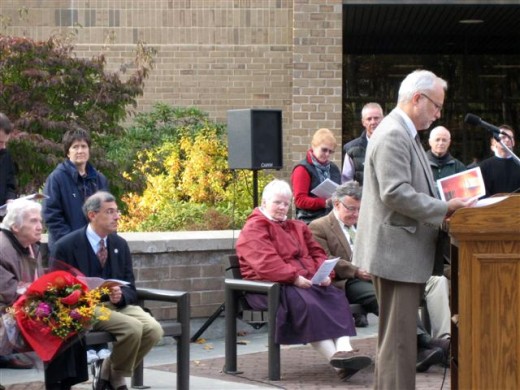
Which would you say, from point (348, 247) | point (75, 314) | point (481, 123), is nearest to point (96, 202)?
point (75, 314)

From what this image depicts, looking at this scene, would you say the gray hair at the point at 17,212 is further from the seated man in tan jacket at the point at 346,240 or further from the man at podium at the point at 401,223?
the seated man in tan jacket at the point at 346,240

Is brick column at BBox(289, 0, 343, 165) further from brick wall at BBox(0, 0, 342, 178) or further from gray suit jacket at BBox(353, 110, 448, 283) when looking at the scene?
gray suit jacket at BBox(353, 110, 448, 283)

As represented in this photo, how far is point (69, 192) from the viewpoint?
31.6ft

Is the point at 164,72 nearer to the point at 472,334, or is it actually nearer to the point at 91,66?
the point at 91,66

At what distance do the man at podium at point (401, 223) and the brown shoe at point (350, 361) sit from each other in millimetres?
1952

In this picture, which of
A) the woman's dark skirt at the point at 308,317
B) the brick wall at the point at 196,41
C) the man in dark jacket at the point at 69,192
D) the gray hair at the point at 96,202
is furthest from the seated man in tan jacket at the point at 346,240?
the brick wall at the point at 196,41

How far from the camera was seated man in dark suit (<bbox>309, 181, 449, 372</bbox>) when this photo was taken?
9823mm

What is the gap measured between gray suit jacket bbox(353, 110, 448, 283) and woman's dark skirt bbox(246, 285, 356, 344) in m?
2.30

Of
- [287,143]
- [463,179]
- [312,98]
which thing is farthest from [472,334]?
[287,143]

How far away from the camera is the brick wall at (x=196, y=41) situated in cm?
2050

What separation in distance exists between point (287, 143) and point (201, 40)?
2.25 meters

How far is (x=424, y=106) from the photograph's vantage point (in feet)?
22.9

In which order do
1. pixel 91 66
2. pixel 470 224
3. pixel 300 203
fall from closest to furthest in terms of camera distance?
pixel 470 224 → pixel 300 203 → pixel 91 66

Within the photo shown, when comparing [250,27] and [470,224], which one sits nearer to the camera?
[470,224]
